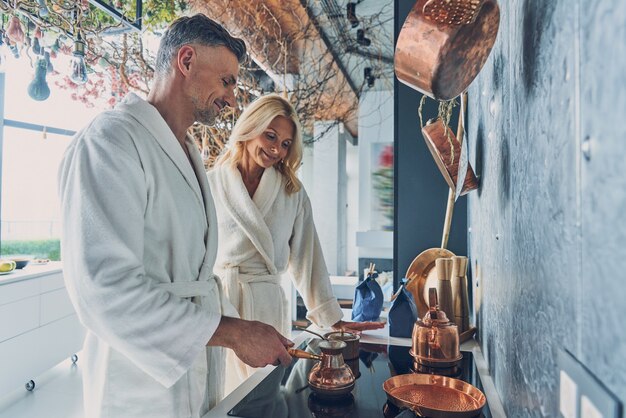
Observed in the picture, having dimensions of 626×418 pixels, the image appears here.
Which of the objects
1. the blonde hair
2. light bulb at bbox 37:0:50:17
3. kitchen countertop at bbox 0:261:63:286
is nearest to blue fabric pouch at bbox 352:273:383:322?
the blonde hair

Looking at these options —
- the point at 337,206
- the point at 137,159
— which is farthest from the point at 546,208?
the point at 337,206

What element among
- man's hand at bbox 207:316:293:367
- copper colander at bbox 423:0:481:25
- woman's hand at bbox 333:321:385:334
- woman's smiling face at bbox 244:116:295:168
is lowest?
woman's hand at bbox 333:321:385:334

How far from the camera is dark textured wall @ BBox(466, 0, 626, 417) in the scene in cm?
39

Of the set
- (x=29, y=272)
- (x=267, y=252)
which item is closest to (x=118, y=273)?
(x=267, y=252)

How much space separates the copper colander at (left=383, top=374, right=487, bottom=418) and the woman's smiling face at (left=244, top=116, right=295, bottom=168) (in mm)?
1098

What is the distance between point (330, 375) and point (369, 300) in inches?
29.2

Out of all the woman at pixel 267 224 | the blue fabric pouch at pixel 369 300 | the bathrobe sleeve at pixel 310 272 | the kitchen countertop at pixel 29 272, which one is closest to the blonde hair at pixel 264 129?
the woman at pixel 267 224

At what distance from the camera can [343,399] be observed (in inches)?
40.3

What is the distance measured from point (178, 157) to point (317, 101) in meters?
2.09

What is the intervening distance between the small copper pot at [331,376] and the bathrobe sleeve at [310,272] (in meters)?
0.66

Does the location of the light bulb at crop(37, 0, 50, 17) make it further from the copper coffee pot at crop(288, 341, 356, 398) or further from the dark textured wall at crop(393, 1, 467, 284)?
the copper coffee pot at crop(288, 341, 356, 398)

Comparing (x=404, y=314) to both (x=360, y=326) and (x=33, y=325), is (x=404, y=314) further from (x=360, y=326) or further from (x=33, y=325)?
(x=33, y=325)

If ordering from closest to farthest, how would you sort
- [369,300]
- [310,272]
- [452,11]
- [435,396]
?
1. [452,11]
2. [435,396]
3. [369,300]
4. [310,272]

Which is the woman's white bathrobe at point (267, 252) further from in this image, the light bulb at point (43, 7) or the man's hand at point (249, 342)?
the light bulb at point (43, 7)
